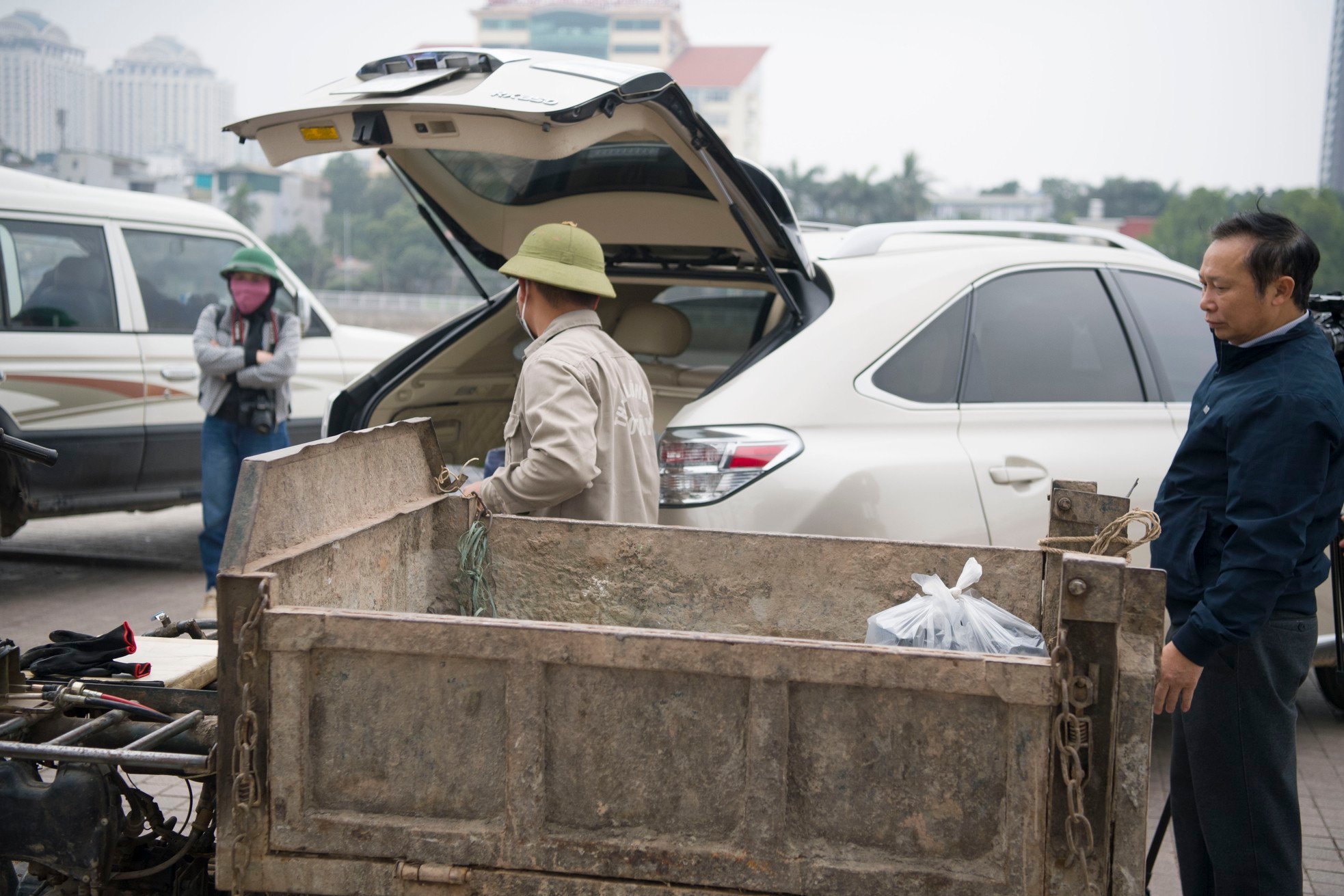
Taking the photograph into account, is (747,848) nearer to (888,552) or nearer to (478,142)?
(888,552)

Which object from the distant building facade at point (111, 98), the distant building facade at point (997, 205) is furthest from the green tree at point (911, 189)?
the distant building facade at point (111, 98)

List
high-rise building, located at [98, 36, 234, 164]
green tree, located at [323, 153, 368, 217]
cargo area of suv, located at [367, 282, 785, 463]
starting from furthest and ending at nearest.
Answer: high-rise building, located at [98, 36, 234, 164] < green tree, located at [323, 153, 368, 217] < cargo area of suv, located at [367, 282, 785, 463]

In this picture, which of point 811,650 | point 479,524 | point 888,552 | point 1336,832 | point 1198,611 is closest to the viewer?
point 811,650

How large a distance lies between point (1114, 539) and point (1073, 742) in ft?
2.57

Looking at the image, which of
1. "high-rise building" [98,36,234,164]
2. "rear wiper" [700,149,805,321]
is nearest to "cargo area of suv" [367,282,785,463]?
"rear wiper" [700,149,805,321]

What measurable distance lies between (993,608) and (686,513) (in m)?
1.28

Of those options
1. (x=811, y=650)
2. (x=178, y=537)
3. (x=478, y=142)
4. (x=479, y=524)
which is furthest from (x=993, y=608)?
(x=178, y=537)

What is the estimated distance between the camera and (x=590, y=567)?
3121 mm

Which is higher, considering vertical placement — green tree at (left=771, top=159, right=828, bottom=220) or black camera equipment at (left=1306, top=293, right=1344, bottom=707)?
green tree at (left=771, top=159, right=828, bottom=220)

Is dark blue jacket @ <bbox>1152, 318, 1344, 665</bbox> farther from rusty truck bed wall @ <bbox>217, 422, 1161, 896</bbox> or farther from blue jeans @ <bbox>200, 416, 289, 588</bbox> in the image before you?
blue jeans @ <bbox>200, 416, 289, 588</bbox>

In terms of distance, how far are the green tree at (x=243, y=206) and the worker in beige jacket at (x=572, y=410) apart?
87.8m

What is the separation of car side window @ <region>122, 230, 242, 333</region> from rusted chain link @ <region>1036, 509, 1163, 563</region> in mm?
5638

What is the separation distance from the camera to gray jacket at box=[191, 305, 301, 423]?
6082 mm

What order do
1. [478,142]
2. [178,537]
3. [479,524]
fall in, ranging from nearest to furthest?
[479,524]
[478,142]
[178,537]
